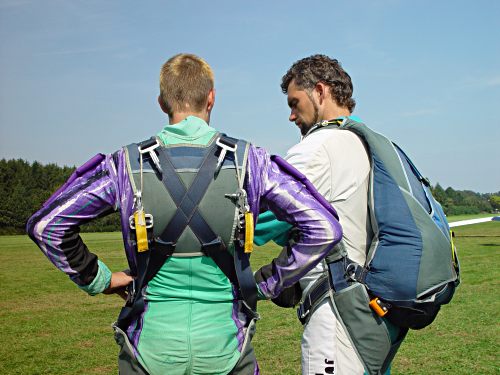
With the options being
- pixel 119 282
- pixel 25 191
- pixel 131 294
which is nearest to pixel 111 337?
pixel 119 282

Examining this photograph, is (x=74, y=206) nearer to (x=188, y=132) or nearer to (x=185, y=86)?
(x=188, y=132)

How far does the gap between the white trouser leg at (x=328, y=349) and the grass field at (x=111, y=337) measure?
4.01m

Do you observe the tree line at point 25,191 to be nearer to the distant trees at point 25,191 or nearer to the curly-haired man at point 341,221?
the distant trees at point 25,191

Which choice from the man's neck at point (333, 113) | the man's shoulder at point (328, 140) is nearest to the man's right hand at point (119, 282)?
the man's shoulder at point (328, 140)

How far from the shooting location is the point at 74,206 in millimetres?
2623

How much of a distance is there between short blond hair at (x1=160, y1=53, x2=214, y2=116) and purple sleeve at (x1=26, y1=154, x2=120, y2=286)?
390 millimetres

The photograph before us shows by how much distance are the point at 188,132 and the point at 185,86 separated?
24cm

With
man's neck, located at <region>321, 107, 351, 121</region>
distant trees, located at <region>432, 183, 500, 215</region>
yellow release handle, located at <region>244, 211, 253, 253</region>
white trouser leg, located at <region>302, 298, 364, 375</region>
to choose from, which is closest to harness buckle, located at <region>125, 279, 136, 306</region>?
yellow release handle, located at <region>244, 211, 253, 253</region>

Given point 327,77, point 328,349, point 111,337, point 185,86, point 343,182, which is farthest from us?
point 111,337

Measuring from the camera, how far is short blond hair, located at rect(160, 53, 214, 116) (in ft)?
9.12

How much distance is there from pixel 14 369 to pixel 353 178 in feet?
18.6

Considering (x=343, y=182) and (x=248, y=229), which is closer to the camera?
(x=248, y=229)

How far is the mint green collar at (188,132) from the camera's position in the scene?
2650mm

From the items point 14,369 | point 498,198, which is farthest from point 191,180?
point 498,198
